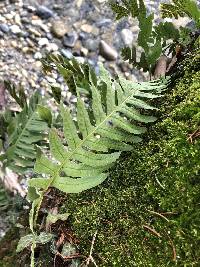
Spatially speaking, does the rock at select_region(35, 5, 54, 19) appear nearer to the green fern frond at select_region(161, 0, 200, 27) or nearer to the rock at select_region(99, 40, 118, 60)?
the rock at select_region(99, 40, 118, 60)

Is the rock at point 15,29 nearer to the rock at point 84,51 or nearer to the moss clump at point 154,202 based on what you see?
the rock at point 84,51

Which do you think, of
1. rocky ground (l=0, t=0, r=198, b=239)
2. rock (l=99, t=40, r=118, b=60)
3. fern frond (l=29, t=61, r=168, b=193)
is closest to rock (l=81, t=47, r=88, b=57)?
rocky ground (l=0, t=0, r=198, b=239)

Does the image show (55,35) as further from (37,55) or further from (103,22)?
(103,22)

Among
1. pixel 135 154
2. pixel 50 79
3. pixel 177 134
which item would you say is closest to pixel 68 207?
pixel 135 154

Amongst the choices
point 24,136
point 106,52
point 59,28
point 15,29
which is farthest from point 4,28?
point 24,136

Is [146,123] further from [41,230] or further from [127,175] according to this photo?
[41,230]

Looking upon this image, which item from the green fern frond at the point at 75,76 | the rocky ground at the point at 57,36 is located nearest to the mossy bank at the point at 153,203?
the green fern frond at the point at 75,76
